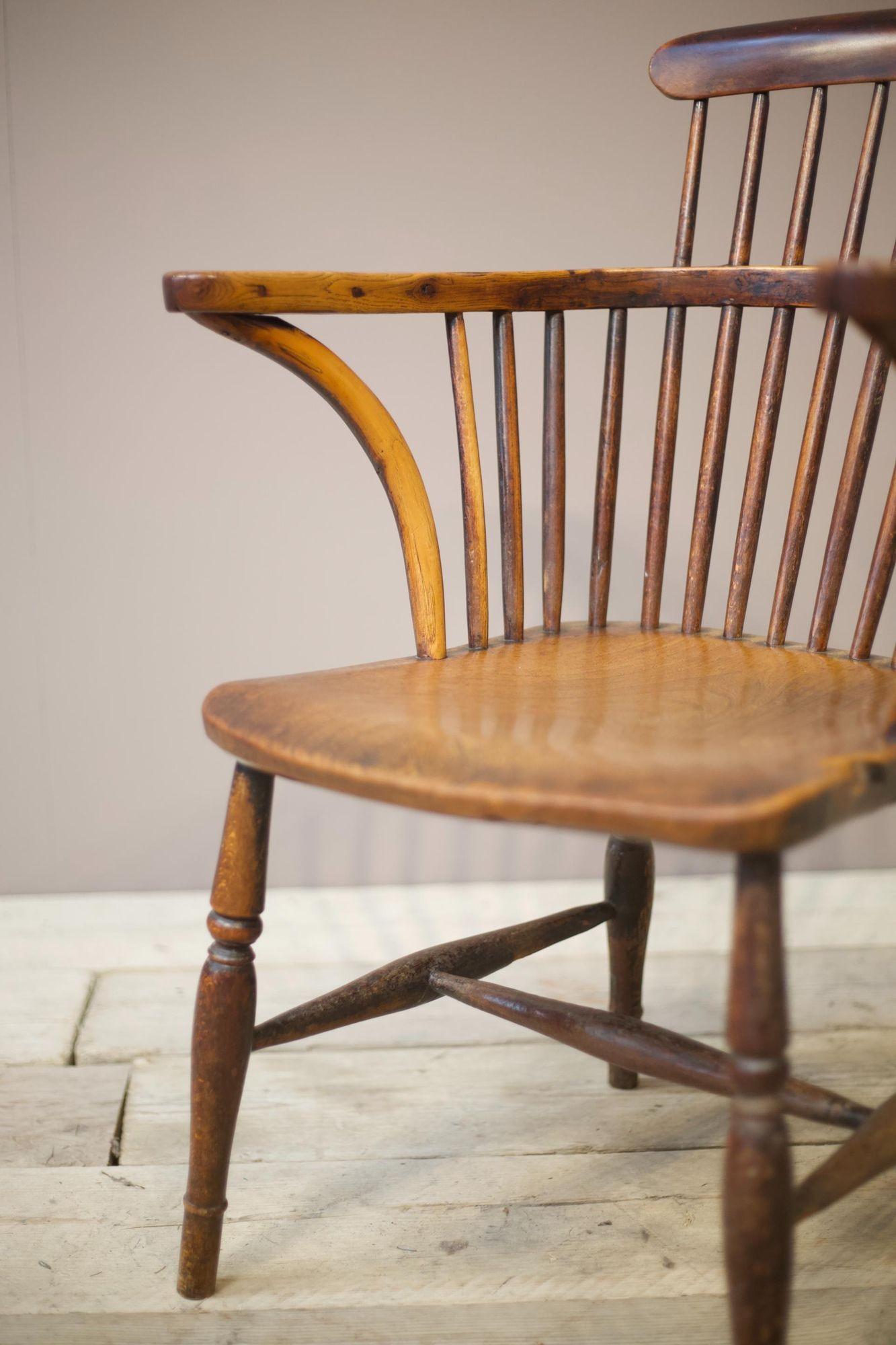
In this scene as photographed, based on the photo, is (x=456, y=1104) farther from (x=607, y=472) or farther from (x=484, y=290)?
(x=484, y=290)

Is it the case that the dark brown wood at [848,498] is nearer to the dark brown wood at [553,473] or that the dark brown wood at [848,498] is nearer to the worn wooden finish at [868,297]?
the dark brown wood at [553,473]

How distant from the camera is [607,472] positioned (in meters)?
0.93

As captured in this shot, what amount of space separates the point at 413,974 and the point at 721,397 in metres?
0.48

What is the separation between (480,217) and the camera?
4.24 feet

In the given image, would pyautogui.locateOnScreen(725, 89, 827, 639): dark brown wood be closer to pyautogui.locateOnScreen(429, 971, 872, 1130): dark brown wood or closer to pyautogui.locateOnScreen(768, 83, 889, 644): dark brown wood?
pyautogui.locateOnScreen(768, 83, 889, 644): dark brown wood

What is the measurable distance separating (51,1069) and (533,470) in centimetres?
82

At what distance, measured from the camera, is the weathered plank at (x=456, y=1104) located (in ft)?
3.11

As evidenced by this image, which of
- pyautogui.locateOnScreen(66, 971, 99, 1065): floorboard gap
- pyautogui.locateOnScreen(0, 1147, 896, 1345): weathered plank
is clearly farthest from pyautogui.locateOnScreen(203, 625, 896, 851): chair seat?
pyautogui.locateOnScreen(66, 971, 99, 1065): floorboard gap

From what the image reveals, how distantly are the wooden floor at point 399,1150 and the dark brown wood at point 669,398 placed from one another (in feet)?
1.36

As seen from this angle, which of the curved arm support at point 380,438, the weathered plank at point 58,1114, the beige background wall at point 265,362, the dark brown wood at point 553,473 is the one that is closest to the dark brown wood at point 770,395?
the dark brown wood at point 553,473

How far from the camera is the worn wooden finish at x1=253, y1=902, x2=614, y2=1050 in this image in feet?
2.51

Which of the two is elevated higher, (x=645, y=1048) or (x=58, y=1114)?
(x=645, y=1048)

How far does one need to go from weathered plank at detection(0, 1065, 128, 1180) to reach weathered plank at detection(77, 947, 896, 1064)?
0.03 metres

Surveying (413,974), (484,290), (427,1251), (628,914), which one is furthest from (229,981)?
(484,290)
